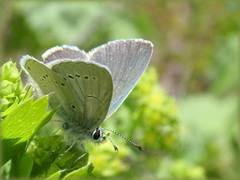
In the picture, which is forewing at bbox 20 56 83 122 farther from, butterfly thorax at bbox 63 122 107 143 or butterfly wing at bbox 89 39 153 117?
butterfly wing at bbox 89 39 153 117

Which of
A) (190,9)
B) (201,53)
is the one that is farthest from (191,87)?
(190,9)

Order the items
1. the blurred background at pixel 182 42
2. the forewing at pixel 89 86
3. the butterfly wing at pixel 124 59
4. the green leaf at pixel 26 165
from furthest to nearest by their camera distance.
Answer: the blurred background at pixel 182 42, the butterfly wing at pixel 124 59, the forewing at pixel 89 86, the green leaf at pixel 26 165

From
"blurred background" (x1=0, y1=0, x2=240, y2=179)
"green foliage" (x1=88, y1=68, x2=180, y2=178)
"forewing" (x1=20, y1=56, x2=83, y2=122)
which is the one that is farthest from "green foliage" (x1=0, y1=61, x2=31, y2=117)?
"blurred background" (x1=0, y1=0, x2=240, y2=179)

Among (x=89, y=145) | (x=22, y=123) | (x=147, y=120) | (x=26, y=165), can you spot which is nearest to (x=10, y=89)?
(x=22, y=123)

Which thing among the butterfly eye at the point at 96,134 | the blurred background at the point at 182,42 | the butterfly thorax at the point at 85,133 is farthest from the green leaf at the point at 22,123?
the blurred background at the point at 182,42

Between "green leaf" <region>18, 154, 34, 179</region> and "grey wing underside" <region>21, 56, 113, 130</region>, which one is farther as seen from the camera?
"grey wing underside" <region>21, 56, 113, 130</region>

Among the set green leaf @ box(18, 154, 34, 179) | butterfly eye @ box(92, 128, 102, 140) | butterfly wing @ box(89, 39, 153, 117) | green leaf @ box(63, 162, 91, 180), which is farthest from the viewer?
butterfly eye @ box(92, 128, 102, 140)

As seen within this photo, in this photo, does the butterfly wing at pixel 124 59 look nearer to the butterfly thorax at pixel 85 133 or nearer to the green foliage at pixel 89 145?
the butterfly thorax at pixel 85 133

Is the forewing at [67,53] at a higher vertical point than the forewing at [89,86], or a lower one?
higher

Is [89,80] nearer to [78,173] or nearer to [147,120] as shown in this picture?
[78,173]
